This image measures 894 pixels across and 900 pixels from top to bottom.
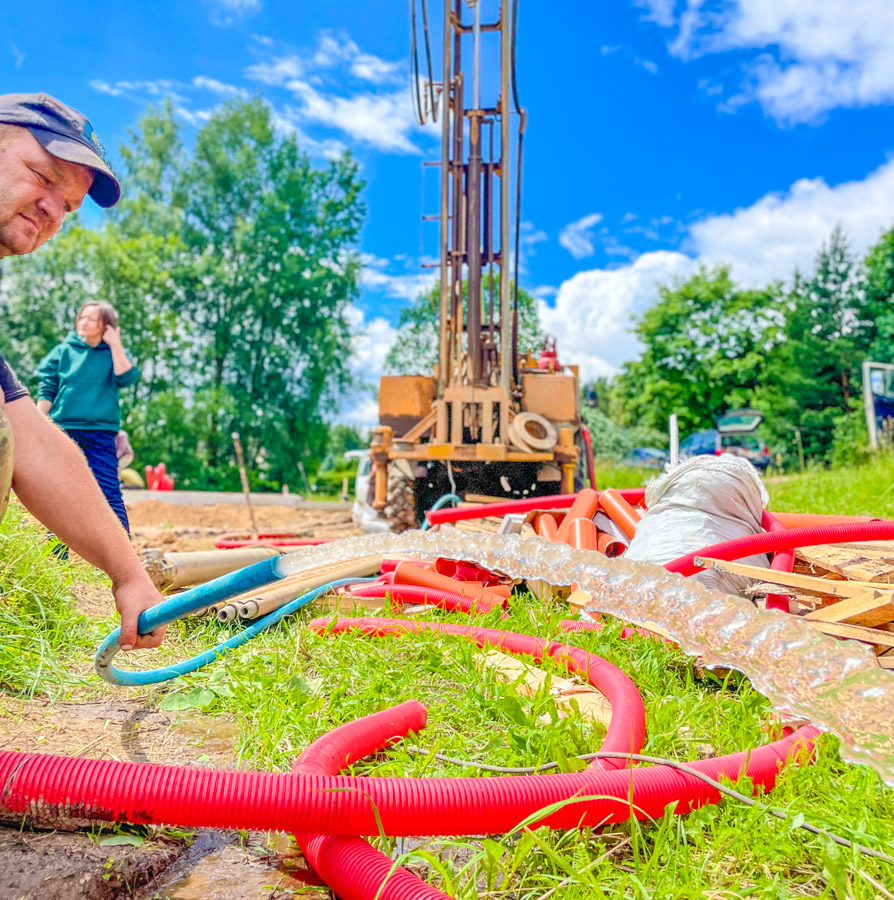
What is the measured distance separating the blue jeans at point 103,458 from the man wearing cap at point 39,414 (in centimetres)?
290

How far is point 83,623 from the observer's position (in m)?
2.96

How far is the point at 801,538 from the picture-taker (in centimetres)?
253

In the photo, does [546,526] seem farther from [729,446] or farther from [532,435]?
[729,446]

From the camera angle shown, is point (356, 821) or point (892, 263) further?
point (892, 263)

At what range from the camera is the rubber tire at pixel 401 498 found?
727cm

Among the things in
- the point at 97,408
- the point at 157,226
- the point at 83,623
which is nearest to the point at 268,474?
the point at 157,226

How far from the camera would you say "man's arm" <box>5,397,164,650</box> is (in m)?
1.66

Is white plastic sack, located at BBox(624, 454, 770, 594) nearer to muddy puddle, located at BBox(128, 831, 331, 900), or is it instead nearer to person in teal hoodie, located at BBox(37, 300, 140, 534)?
muddy puddle, located at BBox(128, 831, 331, 900)

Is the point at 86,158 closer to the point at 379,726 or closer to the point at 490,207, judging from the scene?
the point at 379,726

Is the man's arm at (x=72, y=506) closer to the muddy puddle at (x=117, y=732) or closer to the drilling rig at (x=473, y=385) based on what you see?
the muddy puddle at (x=117, y=732)

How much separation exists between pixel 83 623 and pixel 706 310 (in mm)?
34844

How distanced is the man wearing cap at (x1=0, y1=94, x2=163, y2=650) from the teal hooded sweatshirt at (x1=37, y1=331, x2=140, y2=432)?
9.45 ft

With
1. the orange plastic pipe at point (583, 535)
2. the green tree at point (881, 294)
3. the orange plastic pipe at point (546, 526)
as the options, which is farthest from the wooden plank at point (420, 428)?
the green tree at point (881, 294)

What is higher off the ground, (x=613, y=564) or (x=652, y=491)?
(x=652, y=491)
